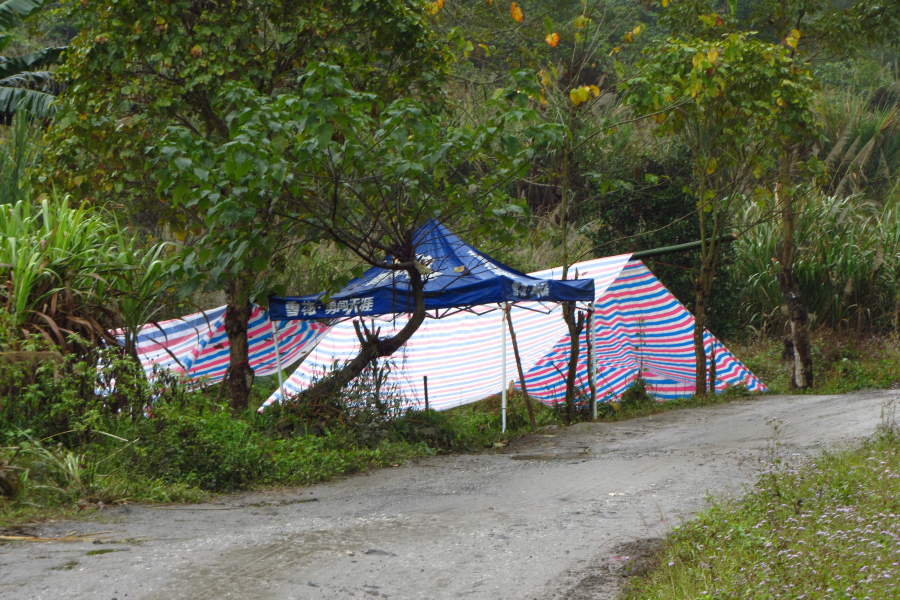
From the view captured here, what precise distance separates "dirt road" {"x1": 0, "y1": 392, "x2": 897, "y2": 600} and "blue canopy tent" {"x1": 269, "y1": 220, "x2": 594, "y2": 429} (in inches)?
66.9

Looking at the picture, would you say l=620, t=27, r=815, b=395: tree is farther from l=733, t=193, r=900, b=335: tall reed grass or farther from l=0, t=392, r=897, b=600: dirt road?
l=733, t=193, r=900, b=335: tall reed grass

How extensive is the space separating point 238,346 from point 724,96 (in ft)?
22.5

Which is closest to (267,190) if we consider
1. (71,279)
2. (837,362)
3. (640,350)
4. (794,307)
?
(71,279)

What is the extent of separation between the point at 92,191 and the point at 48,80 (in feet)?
34.2

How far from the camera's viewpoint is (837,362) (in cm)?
1493

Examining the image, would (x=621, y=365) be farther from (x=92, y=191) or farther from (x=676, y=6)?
(x=92, y=191)

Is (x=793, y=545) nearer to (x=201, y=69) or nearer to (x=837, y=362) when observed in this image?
(x=201, y=69)

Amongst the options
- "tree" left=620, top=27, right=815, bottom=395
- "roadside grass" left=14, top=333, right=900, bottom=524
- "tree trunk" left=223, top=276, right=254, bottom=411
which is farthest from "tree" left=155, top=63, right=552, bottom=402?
"tree" left=620, top=27, right=815, bottom=395

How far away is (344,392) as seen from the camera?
8.66 metres

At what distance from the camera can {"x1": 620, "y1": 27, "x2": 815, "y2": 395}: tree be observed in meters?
10.2

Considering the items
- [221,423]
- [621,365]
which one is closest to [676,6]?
[621,365]

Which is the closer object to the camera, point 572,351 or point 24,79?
point 572,351

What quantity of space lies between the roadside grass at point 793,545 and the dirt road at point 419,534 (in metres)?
0.32

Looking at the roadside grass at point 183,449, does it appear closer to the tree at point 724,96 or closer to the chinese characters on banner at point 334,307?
the chinese characters on banner at point 334,307
